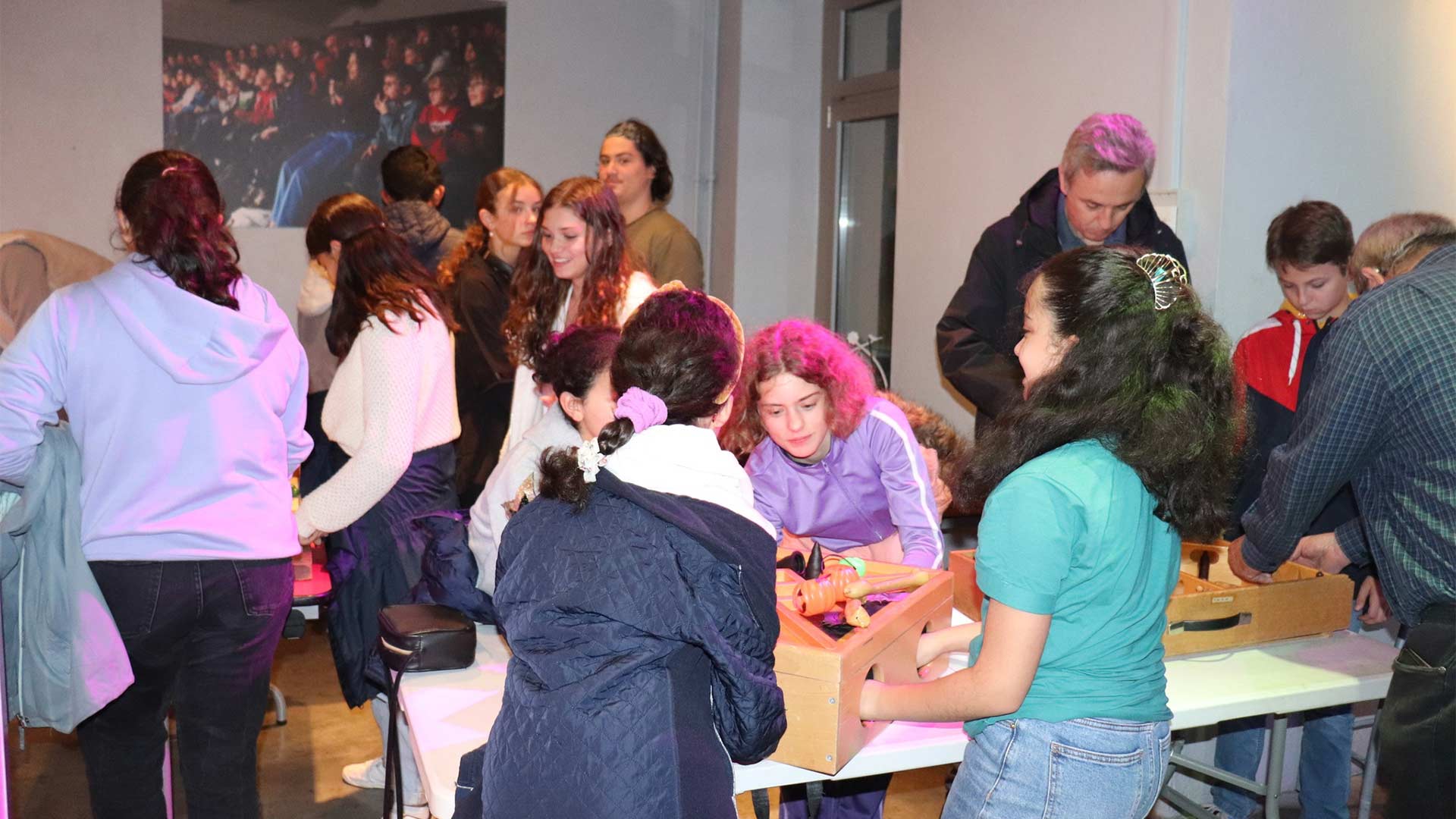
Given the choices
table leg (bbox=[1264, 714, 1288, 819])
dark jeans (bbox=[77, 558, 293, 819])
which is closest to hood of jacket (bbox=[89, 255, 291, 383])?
dark jeans (bbox=[77, 558, 293, 819])

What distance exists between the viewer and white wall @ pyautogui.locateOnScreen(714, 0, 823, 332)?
621 cm

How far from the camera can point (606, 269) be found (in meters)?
3.01

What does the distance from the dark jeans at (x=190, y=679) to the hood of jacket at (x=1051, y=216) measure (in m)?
2.11

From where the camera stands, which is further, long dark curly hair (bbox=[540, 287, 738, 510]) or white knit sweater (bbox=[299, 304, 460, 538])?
white knit sweater (bbox=[299, 304, 460, 538])

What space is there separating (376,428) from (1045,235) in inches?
71.7

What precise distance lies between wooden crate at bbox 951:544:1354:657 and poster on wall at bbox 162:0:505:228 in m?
4.10

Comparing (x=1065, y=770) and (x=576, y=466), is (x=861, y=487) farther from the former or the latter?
(x=576, y=466)

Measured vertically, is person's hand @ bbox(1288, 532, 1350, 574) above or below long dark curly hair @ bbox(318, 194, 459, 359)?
below

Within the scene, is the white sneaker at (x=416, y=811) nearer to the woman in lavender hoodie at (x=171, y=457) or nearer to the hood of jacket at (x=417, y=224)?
the woman in lavender hoodie at (x=171, y=457)

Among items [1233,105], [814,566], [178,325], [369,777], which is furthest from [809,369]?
[369,777]

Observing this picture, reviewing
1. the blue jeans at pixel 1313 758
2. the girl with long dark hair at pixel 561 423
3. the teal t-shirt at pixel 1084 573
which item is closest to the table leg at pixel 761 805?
the girl with long dark hair at pixel 561 423

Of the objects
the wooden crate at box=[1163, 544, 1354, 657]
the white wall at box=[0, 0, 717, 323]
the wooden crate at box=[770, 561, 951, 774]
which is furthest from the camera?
the white wall at box=[0, 0, 717, 323]

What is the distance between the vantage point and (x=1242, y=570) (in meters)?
2.45

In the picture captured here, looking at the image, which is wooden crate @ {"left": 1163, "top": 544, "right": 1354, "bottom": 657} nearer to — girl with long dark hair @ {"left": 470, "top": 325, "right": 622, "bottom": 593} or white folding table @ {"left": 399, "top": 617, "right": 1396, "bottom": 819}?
white folding table @ {"left": 399, "top": 617, "right": 1396, "bottom": 819}
